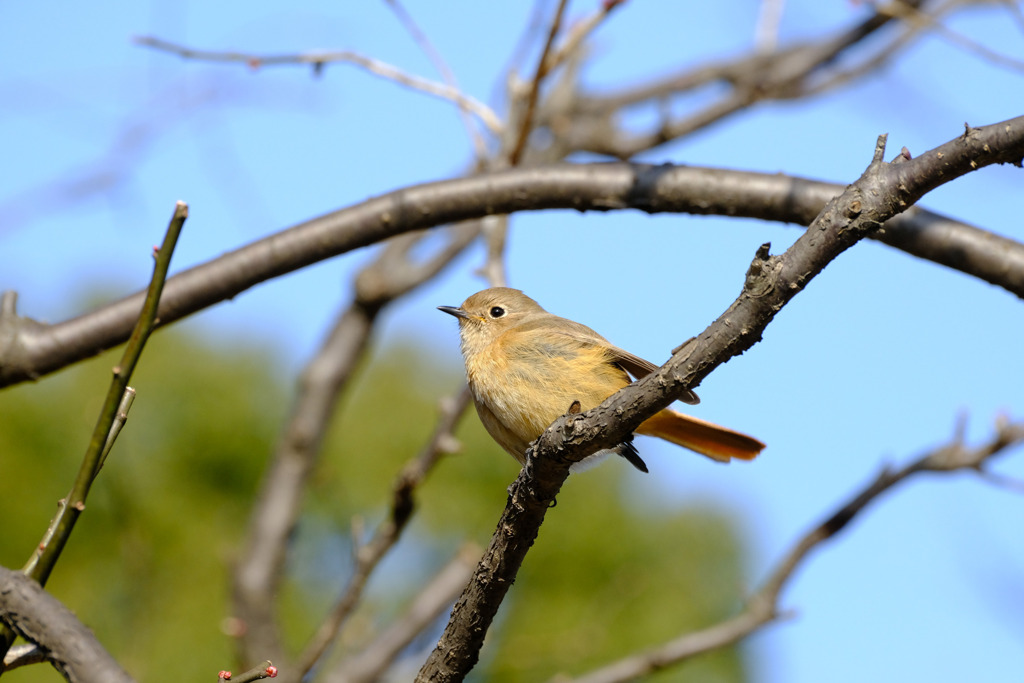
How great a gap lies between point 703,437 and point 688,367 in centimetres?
158

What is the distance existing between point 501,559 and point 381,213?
1498 mm

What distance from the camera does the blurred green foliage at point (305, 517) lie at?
12.9 metres

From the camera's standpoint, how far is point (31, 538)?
46.0 ft

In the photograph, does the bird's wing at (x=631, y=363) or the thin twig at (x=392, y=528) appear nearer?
the bird's wing at (x=631, y=363)

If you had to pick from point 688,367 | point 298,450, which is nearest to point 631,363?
point 688,367

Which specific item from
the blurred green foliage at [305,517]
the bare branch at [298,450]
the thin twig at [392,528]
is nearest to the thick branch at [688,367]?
the thin twig at [392,528]

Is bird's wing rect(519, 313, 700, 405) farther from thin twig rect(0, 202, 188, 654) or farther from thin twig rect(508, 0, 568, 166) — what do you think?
thin twig rect(0, 202, 188, 654)

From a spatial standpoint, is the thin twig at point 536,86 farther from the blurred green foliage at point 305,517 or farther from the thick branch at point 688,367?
the blurred green foliage at point 305,517

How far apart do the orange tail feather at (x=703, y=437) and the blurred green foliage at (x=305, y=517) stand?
304 inches

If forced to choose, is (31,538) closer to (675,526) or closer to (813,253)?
(675,526)

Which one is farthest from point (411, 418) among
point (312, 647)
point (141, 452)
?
point (312, 647)

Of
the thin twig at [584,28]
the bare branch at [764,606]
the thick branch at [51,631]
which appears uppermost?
the thin twig at [584,28]

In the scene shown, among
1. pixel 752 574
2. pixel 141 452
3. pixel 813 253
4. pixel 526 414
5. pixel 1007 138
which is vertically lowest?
pixel 813 253

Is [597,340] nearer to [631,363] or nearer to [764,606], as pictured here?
[631,363]
